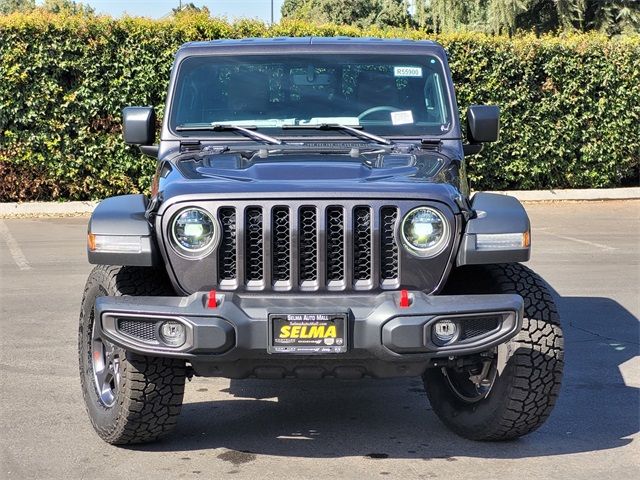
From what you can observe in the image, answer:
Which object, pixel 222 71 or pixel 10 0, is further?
pixel 10 0

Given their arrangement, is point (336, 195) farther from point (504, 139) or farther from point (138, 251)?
point (504, 139)

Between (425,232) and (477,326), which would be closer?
(477,326)

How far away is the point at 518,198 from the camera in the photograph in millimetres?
17391

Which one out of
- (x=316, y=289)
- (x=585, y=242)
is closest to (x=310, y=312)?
(x=316, y=289)

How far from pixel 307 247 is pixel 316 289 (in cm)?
19

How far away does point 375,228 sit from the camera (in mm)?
4828

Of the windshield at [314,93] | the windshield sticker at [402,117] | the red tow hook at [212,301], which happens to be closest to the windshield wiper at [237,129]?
the windshield at [314,93]

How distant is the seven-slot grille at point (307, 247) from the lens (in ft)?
15.9

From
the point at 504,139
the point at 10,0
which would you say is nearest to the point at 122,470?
the point at 504,139

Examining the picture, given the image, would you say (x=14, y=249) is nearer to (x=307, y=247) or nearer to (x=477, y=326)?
(x=307, y=247)

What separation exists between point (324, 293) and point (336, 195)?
1.44ft

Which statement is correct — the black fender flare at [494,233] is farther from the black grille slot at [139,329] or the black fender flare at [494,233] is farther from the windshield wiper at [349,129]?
the black grille slot at [139,329]

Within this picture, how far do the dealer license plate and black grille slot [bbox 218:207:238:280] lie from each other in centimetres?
38

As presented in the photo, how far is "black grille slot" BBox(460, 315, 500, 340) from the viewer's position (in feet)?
15.6
